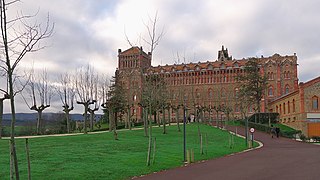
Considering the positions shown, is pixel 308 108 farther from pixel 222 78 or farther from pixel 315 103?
pixel 222 78

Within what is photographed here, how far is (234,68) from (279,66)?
11715 millimetres

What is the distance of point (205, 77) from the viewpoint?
3841 inches

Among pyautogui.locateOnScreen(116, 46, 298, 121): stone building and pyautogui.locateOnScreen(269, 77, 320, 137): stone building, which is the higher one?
pyautogui.locateOnScreen(116, 46, 298, 121): stone building

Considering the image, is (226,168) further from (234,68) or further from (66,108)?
(234,68)

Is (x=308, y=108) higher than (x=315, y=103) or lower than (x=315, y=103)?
lower

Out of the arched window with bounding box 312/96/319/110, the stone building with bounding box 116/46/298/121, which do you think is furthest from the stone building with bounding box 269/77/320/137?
the stone building with bounding box 116/46/298/121

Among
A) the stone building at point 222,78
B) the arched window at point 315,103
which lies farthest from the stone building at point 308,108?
the stone building at point 222,78

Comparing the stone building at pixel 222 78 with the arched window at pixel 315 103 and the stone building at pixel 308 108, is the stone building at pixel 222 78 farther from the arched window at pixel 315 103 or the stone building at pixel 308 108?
the arched window at pixel 315 103

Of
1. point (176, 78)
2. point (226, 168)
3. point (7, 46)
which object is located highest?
point (176, 78)

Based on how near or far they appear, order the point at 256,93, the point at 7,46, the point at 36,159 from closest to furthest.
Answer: the point at 7,46, the point at 36,159, the point at 256,93

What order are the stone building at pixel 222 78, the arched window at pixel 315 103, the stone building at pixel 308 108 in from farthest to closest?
the stone building at pixel 222 78, the arched window at pixel 315 103, the stone building at pixel 308 108

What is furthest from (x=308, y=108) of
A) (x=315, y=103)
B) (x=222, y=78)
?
(x=222, y=78)

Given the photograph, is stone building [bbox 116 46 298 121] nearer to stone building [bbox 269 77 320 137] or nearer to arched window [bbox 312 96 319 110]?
stone building [bbox 269 77 320 137]

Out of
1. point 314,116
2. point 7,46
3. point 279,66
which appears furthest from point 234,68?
point 7,46
